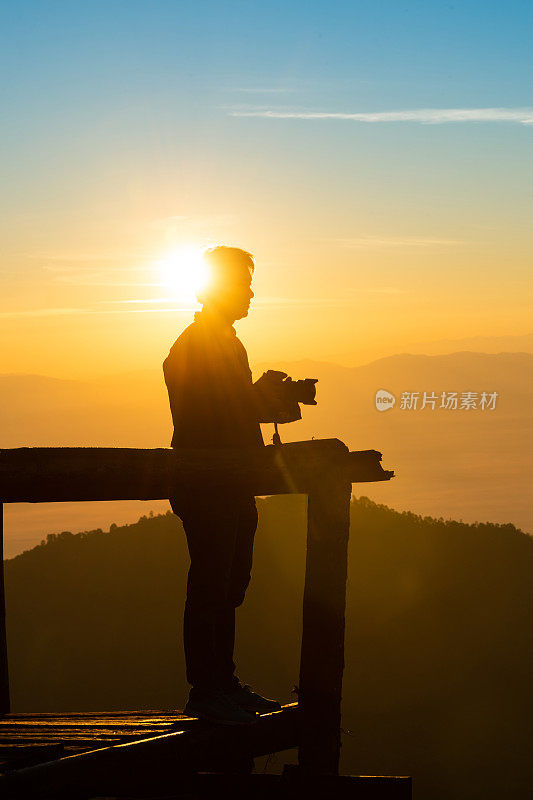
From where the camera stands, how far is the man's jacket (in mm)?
5055

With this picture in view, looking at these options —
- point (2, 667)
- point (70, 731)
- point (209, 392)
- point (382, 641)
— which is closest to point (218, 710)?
point (70, 731)

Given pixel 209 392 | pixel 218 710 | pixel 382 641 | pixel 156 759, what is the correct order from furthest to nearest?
pixel 382 641 < pixel 209 392 < pixel 218 710 < pixel 156 759

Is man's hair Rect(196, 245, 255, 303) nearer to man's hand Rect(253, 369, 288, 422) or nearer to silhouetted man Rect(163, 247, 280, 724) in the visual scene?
silhouetted man Rect(163, 247, 280, 724)

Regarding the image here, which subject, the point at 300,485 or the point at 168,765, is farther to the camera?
the point at 300,485

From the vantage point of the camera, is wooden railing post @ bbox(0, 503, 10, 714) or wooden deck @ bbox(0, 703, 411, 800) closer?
wooden deck @ bbox(0, 703, 411, 800)

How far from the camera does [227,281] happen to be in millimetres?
5195

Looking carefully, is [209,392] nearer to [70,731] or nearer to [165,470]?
[165,470]

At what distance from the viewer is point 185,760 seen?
4.76 metres

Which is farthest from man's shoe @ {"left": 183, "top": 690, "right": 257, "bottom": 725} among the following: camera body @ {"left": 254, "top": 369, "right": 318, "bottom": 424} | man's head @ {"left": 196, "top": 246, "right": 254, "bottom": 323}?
man's head @ {"left": 196, "top": 246, "right": 254, "bottom": 323}

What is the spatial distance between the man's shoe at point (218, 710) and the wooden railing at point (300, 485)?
36cm

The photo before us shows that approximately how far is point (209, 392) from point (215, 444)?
0.87ft

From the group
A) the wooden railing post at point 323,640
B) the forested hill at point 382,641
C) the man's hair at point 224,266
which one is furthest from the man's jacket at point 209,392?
the forested hill at point 382,641

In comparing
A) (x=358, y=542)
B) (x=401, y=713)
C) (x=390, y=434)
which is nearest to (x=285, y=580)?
(x=358, y=542)

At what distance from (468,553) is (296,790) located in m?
43.8
